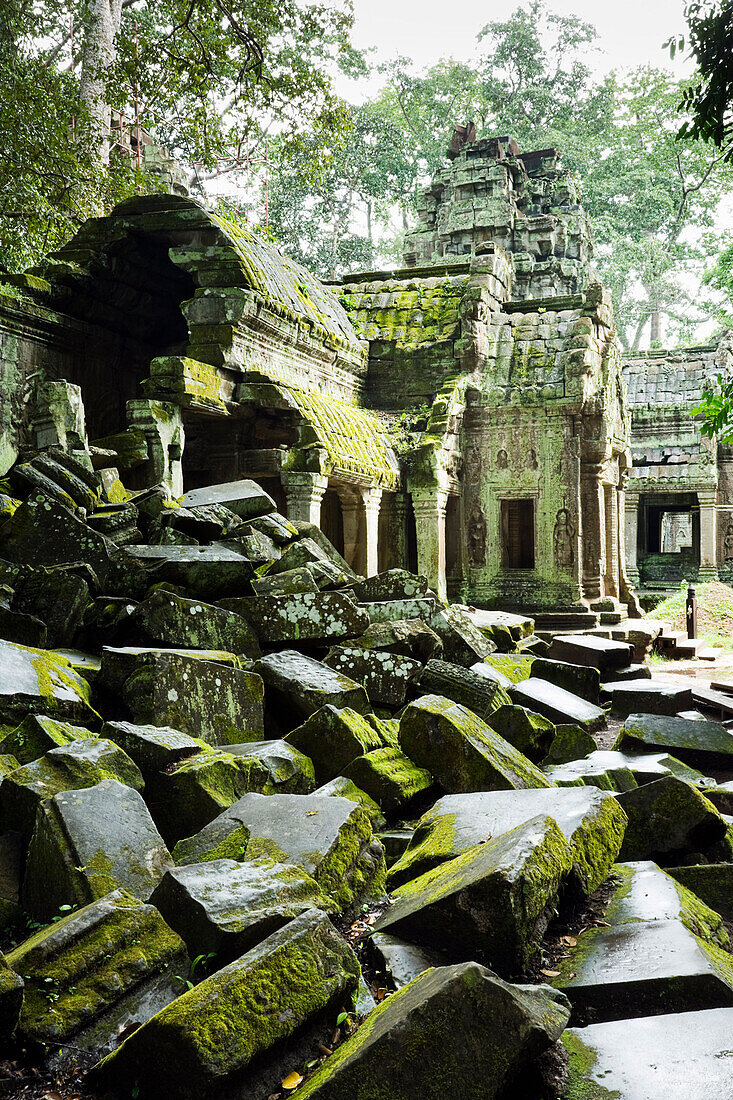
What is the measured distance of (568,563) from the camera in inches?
529

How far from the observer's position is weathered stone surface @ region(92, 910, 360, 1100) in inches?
75.2

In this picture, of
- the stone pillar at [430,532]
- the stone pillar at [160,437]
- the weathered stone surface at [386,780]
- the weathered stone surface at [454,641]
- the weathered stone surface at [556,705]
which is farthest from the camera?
the stone pillar at [430,532]

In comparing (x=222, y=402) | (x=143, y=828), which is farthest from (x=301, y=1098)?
(x=222, y=402)

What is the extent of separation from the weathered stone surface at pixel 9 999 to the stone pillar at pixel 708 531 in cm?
2248

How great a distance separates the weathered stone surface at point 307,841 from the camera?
2980mm

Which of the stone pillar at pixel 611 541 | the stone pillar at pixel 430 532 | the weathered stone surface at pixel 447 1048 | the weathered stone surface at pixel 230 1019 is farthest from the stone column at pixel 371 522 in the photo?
the weathered stone surface at pixel 447 1048

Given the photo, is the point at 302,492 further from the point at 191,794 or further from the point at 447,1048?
the point at 447,1048

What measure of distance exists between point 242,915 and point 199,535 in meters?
4.17

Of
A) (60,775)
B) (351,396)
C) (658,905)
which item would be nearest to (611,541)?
(351,396)

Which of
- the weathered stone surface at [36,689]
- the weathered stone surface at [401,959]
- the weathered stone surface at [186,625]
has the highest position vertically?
the weathered stone surface at [186,625]

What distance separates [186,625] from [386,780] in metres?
1.61

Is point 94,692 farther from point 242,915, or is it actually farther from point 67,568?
point 242,915

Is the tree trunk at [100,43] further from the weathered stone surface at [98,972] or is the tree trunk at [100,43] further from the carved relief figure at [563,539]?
the weathered stone surface at [98,972]

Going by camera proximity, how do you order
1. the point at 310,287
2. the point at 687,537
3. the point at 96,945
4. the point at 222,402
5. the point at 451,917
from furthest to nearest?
the point at 687,537
the point at 310,287
the point at 222,402
the point at 451,917
the point at 96,945
